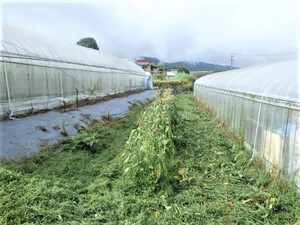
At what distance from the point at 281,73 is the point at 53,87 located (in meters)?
7.87

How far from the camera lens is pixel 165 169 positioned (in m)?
3.93

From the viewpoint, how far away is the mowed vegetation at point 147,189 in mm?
3168

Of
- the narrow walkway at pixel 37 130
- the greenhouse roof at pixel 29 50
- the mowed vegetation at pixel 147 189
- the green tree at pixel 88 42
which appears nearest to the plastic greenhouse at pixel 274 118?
the mowed vegetation at pixel 147 189

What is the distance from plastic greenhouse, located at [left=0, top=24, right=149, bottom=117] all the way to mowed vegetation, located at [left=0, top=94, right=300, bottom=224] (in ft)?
9.85

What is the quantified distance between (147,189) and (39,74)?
6737 millimetres

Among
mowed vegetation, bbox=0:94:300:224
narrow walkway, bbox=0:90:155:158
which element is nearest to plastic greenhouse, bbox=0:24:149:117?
narrow walkway, bbox=0:90:155:158

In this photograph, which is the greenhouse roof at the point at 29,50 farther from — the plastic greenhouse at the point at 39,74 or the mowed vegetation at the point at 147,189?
the mowed vegetation at the point at 147,189

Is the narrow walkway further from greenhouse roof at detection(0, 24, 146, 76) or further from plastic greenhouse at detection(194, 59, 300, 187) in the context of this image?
plastic greenhouse at detection(194, 59, 300, 187)

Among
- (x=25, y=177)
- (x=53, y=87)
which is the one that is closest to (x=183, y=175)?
(x=25, y=177)

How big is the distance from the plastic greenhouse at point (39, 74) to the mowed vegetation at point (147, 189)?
3.00 m

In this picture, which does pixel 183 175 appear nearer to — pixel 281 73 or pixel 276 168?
pixel 276 168

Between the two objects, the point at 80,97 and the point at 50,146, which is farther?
the point at 80,97

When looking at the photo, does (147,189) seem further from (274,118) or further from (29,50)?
(29,50)

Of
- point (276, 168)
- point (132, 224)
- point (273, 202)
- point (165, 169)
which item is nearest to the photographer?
point (132, 224)
